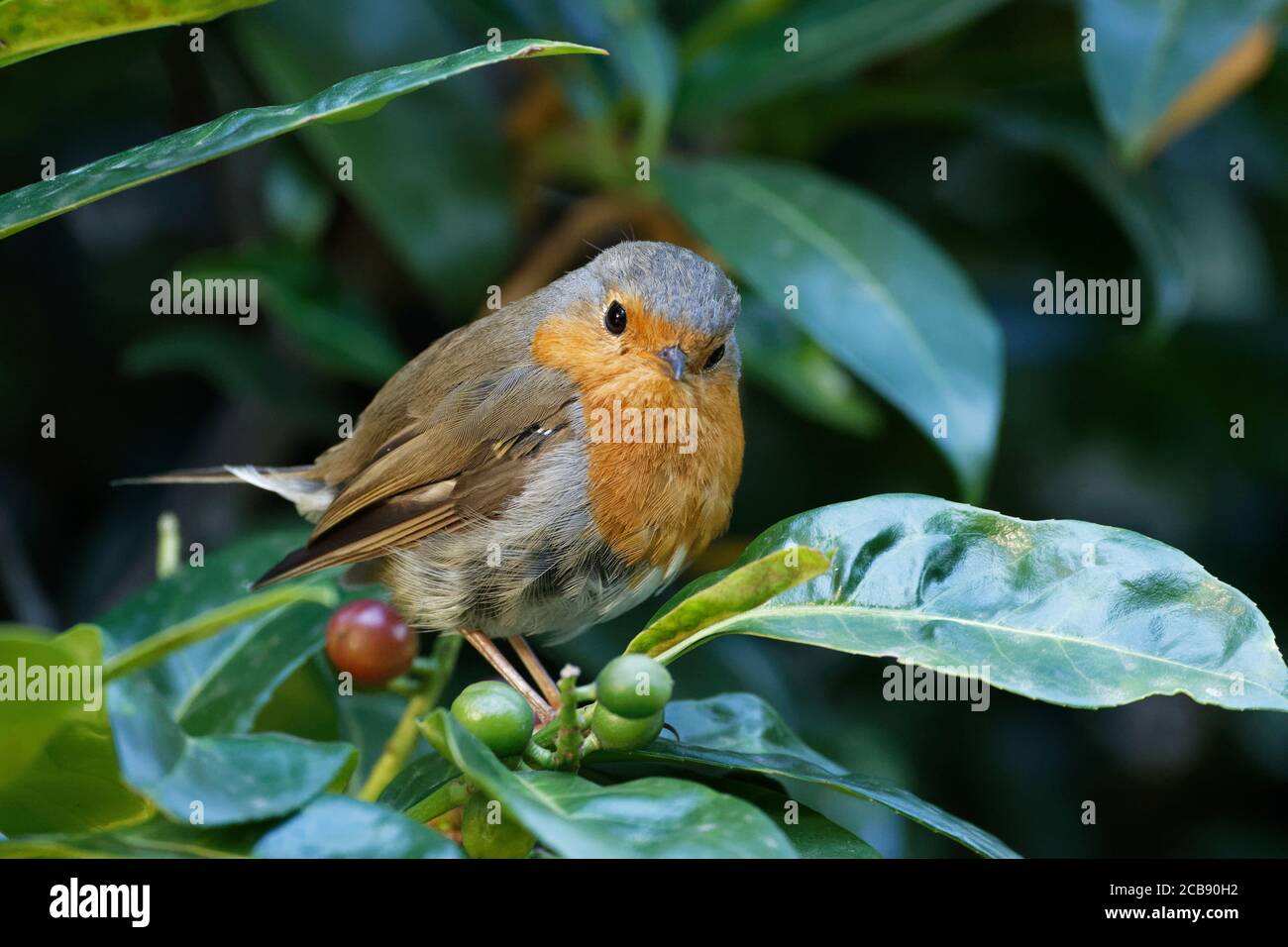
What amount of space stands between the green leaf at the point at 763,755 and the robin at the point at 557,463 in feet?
1.55

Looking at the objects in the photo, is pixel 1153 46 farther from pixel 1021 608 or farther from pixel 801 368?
pixel 1021 608

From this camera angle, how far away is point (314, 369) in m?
3.43

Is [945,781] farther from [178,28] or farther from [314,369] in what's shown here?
[178,28]

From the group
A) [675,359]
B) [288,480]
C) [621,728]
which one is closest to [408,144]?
[288,480]

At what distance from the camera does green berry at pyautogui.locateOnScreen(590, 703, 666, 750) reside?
4.74ft

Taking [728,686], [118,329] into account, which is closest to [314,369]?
[118,329]

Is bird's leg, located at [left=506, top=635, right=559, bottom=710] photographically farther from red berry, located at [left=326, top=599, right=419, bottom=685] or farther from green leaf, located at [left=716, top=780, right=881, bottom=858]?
green leaf, located at [left=716, top=780, right=881, bottom=858]

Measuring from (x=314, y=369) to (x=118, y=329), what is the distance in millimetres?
568

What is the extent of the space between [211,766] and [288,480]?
165 cm

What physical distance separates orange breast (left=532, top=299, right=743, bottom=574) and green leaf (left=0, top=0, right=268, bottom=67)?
1.10 metres

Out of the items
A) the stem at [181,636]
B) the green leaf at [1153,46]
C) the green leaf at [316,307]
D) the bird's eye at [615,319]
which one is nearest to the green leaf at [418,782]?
the stem at [181,636]

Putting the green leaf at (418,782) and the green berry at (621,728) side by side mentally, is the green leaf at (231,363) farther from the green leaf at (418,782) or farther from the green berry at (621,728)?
the green berry at (621,728)

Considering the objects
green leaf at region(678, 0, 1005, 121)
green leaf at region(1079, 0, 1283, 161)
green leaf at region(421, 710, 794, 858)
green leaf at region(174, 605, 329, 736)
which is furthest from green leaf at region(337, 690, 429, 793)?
green leaf at region(1079, 0, 1283, 161)
